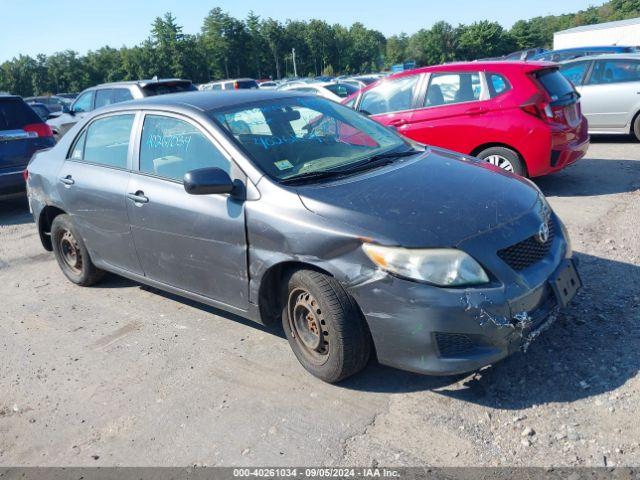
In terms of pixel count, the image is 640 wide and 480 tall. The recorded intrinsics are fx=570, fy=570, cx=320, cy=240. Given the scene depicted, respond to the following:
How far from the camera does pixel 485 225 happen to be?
311 centimetres

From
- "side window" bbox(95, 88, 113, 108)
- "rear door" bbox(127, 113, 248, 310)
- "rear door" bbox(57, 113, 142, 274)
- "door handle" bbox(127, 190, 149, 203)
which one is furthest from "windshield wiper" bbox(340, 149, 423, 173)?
"side window" bbox(95, 88, 113, 108)

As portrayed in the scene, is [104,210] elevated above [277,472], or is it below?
above

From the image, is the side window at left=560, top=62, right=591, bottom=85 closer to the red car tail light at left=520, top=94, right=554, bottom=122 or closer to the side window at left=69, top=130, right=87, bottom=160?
the red car tail light at left=520, top=94, right=554, bottom=122

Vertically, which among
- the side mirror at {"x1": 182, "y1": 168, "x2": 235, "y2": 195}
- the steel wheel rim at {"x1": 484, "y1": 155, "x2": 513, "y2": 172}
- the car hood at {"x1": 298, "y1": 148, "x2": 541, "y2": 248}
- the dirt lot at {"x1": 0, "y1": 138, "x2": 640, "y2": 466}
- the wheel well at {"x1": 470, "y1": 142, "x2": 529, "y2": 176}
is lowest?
the dirt lot at {"x1": 0, "y1": 138, "x2": 640, "y2": 466}

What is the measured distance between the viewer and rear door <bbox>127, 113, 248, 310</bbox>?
3658 millimetres

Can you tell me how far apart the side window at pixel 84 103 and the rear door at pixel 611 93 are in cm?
979

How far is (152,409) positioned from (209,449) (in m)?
0.60

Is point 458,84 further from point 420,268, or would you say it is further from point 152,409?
point 152,409

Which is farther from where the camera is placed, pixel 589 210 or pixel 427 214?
pixel 589 210

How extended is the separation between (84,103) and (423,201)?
11243 mm

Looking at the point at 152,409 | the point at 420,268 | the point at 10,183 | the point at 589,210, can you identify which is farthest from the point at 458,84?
the point at 10,183

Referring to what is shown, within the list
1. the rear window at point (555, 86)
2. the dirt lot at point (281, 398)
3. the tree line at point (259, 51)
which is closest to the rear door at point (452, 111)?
the rear window at point (555, 86)

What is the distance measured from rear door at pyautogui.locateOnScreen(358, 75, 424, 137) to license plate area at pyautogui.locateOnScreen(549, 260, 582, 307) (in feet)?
14.1

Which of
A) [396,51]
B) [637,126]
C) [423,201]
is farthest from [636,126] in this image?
[396,51]
